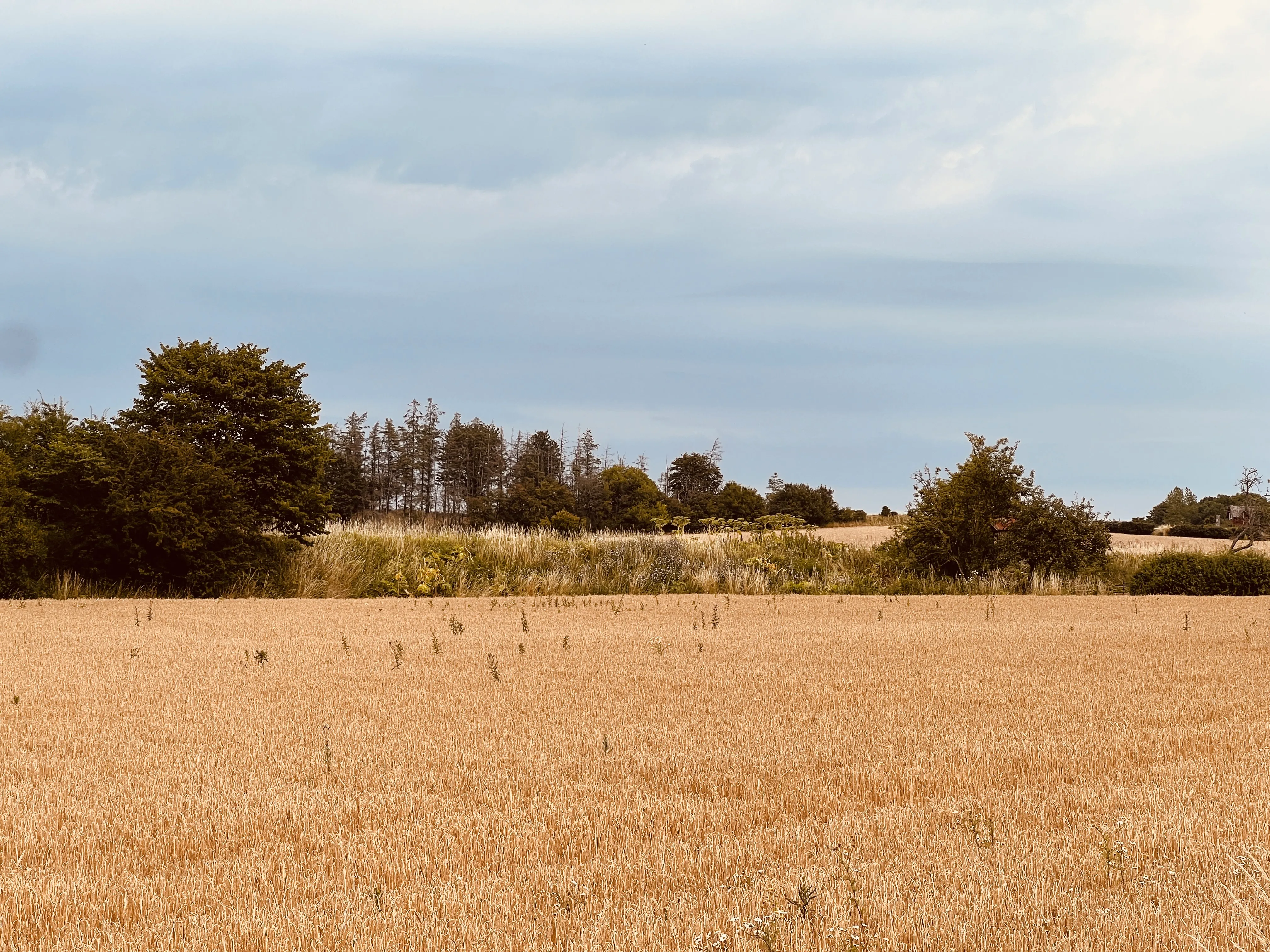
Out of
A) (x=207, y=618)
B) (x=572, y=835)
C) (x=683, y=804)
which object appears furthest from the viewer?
(x=207, y=618)

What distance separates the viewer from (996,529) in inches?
830

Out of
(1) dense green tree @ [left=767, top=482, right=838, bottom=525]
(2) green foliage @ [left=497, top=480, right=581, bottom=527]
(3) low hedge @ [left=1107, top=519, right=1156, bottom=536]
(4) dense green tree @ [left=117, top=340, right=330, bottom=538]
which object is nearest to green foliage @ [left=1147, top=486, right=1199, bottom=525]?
(3) low hedge @ [left=1107, top=519, right=1156, bottom=536]

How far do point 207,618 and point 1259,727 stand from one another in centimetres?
1034

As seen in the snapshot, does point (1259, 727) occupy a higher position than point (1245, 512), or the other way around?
point (1245, 512)

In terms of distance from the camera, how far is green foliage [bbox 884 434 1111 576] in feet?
67.2

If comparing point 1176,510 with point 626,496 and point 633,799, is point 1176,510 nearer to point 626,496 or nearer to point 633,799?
point 626,496

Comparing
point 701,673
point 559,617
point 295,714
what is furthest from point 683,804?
point 559,617

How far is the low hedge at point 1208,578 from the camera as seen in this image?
18.1 meters

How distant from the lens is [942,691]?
21.8 feet

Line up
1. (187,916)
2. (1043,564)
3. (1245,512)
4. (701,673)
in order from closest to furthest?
(187,916) → (701,673) → (1043,564) → (1245,512)

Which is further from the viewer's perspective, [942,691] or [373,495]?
[373,495]

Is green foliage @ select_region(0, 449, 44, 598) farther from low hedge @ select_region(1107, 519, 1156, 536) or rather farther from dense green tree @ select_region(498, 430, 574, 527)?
low hedge @ select_region(1107, 519, 1156, 536)

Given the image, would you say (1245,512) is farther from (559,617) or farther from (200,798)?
(200,798)

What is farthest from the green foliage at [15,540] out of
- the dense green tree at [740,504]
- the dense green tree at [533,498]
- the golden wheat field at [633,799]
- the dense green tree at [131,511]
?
the dense green tree at [740,504]
